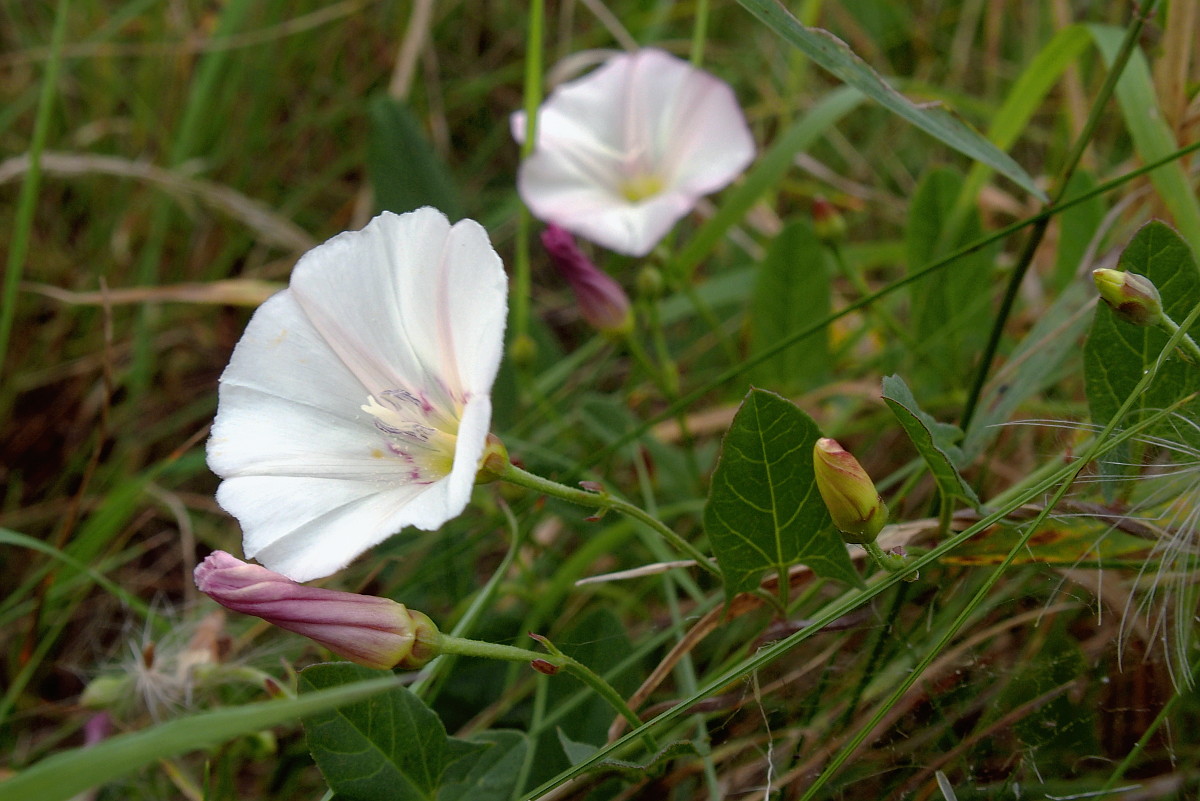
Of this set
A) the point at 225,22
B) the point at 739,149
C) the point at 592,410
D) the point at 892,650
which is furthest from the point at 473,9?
the point at 892,650

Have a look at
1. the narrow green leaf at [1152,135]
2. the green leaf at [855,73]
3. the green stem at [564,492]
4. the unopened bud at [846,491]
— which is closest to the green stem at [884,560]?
the unopened bud at [846,491]

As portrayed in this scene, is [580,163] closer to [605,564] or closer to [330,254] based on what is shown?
[605,564]

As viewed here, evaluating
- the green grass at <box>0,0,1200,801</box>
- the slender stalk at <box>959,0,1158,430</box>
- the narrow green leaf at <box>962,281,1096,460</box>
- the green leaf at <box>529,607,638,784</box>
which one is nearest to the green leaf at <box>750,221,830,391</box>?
the green grass at <box>0,0,1200,801</box>

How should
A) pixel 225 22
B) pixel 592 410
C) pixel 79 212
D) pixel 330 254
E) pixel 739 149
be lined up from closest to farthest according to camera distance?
pixel 330 254, pixel 592 410, pixel 739 149, pixel 225 22, pixel 79 212

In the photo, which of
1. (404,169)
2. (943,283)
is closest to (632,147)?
(404,169)

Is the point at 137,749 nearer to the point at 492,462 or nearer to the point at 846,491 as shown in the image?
the point at 492,462

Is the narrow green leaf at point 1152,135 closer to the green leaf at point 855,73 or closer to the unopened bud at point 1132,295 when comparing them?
the green leaf at point 855,73
